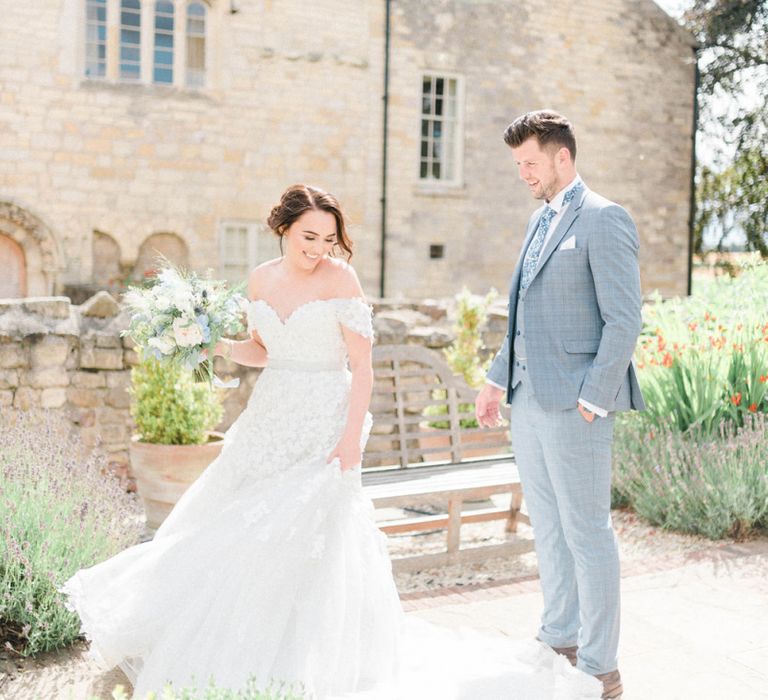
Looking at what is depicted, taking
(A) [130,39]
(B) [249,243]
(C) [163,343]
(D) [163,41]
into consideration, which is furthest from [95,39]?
(C) [163,343]

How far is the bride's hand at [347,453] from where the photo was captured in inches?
134

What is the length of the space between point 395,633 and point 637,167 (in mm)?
16419

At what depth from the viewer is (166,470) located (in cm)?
552

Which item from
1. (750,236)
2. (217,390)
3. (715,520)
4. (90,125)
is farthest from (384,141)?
(715,520)

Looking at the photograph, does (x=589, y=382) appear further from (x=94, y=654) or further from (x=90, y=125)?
(x=90, y=125)

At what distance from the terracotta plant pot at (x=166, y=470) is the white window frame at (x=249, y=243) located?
979cm

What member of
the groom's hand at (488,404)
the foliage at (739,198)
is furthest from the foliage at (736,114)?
the groom's hand at (488,404)

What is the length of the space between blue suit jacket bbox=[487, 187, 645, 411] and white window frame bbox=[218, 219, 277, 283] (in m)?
12.2

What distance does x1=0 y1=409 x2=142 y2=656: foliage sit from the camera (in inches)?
140

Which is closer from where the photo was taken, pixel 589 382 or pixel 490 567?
pixel 589 382

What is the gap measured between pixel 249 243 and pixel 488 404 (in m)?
12.1

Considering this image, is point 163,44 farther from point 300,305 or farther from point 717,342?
point 300,305

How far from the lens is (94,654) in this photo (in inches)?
131

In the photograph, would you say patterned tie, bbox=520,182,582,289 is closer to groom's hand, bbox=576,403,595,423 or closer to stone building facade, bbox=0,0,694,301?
groom's hand, bbox=576,403,595,423
